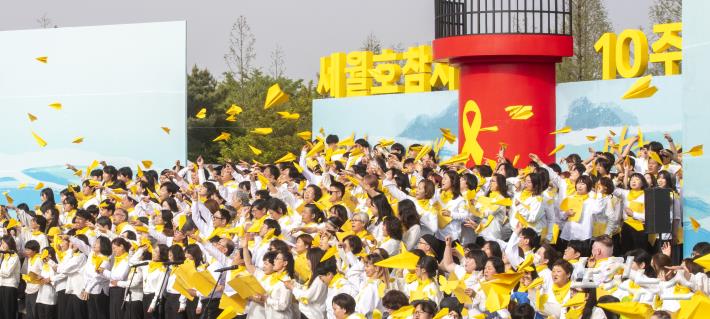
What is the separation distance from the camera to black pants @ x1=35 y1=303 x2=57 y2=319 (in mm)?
14406

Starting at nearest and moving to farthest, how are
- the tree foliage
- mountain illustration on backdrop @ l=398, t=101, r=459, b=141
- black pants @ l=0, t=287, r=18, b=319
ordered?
black pants @ l=0, t=287, r=18, b=319 < mountain illustration on backdrop @ l=398, t=101, r=459, b=141 < the tree foliage

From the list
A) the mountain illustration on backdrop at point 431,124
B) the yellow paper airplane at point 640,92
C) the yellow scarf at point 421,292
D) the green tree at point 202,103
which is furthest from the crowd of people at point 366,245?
the green tree at point 202,103

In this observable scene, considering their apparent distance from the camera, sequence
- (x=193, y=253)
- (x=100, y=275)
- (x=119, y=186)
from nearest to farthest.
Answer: (x=193, y=253), (x=100, y=275), (x=119, y=186)

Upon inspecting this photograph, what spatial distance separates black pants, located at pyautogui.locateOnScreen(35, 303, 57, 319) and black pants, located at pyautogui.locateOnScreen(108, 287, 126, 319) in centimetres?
104

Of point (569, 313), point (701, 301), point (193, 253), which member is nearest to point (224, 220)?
point (193, 253)

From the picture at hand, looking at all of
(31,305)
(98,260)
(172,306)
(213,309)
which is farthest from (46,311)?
(213,309)

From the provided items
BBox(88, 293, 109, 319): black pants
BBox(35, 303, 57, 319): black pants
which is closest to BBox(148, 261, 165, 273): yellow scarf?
BBox(88, 293, 109, 319): black pants

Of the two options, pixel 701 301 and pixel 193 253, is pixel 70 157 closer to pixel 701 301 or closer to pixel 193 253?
pixel 193 253

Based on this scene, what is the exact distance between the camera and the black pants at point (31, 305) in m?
14.6

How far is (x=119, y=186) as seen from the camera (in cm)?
1706

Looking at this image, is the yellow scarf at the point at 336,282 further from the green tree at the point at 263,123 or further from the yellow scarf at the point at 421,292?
the green tree at the point at 263,123

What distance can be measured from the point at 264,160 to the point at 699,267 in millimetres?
26605

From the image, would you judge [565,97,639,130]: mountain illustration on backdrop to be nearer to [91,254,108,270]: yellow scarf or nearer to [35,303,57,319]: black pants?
[91,254,108,270]: yellow scarf

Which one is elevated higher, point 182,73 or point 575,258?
point 182,73
